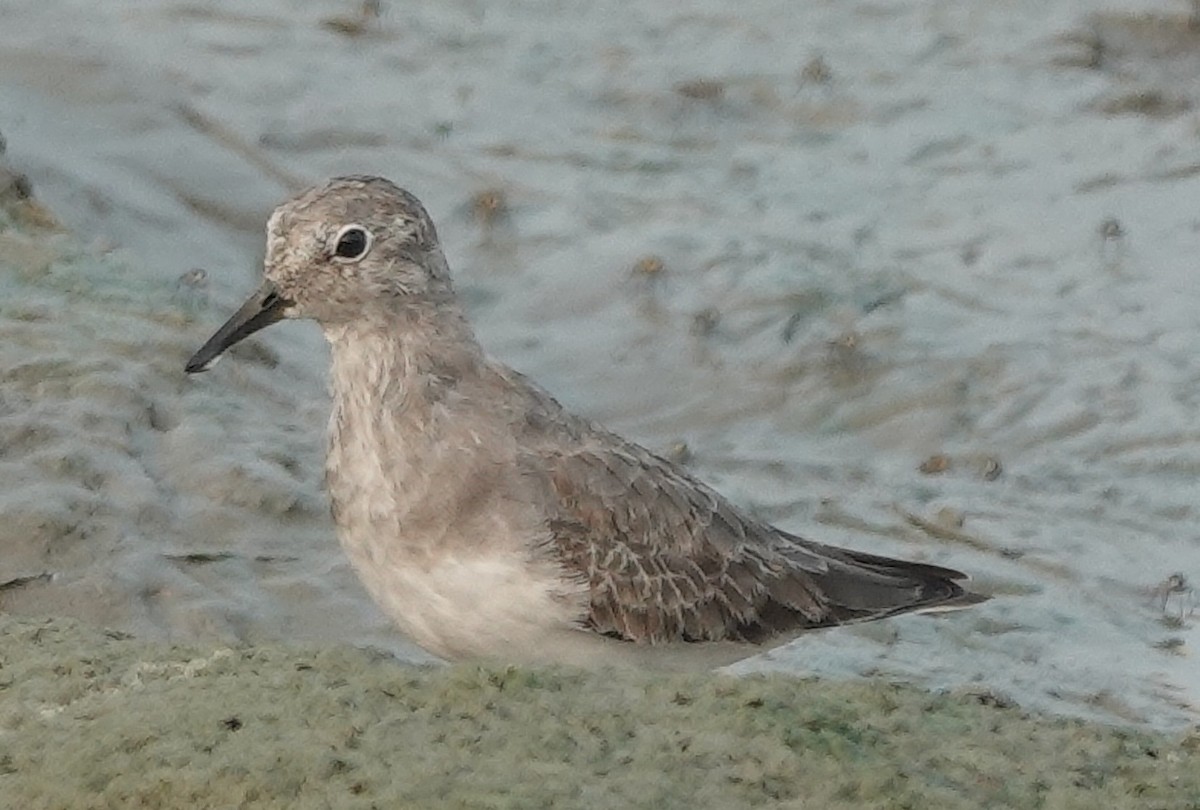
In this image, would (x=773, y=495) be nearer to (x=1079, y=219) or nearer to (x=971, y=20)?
(x=1079, y=219)

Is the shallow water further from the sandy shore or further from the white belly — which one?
the sandy shore

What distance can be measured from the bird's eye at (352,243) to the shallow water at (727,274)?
145cm

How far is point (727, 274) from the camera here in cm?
1130

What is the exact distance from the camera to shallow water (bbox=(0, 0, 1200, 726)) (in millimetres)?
8359

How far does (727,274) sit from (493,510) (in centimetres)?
486

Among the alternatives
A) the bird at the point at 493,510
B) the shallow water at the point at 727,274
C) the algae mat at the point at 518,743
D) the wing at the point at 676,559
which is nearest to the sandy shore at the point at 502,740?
the algae mat at the point at 518,743

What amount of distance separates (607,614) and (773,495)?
2955mm

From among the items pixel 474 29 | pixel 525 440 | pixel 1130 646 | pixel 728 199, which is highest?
pixel 474 29

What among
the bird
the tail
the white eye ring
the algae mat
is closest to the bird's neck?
the bird

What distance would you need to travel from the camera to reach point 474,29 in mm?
13570

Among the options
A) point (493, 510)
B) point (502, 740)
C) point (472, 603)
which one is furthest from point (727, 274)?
point (502, 740)

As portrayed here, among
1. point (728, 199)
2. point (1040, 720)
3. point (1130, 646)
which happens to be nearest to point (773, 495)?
point (1130, 646)

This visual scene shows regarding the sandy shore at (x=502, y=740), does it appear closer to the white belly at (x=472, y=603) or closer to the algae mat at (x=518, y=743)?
the algae mat at (x=518, y=743)

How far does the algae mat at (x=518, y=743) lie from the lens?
160 inches
